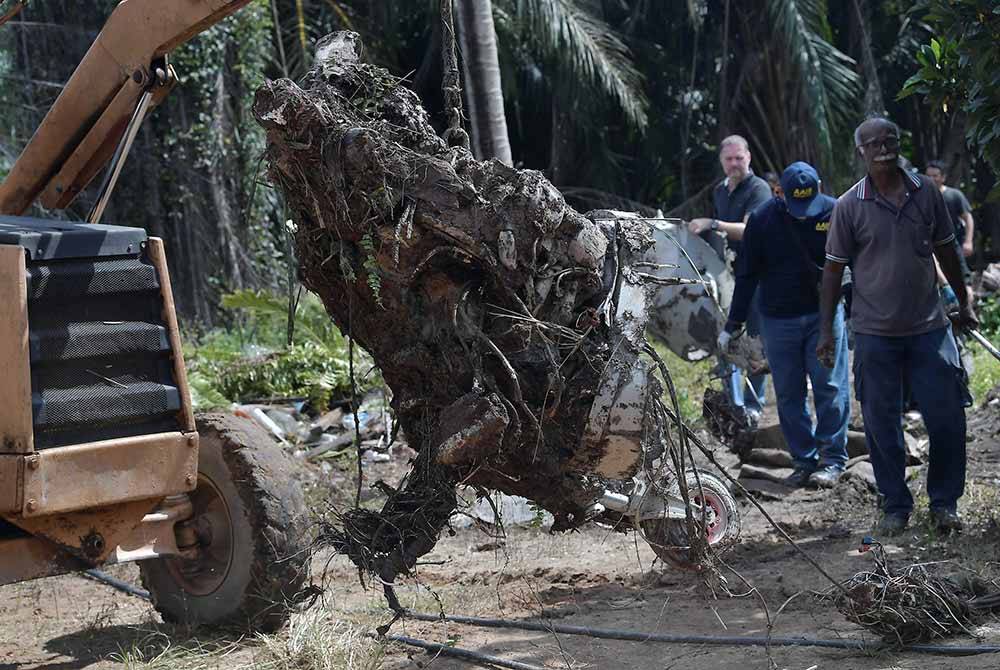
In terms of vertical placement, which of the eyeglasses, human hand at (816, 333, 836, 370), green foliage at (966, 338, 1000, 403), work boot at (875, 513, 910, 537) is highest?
the eyeglasses

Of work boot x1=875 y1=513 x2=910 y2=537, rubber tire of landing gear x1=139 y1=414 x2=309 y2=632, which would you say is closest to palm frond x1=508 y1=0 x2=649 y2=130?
work boot x1=875 y1=513 x2=910 y2=537

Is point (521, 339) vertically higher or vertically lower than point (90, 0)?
lower

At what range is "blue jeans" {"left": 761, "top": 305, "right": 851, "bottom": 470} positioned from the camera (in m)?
8.48

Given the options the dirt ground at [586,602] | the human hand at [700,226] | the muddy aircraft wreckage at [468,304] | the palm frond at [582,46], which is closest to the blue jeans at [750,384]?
the human hand at [700,226]

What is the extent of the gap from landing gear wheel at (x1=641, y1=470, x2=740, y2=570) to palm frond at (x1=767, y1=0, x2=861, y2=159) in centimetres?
1019

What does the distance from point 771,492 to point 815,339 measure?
3.50ft

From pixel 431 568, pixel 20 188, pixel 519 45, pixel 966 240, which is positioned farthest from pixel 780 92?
pixel 20 188

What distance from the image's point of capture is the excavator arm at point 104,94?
572cm

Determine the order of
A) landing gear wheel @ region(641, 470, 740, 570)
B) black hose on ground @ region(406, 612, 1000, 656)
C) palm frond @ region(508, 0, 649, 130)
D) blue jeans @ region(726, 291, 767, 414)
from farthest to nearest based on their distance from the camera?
1. palm frond @ region(508, 0, 649, 130)
2. blue jeans @ region(726, 291, 767, 414)
3. landing gear wheel @ region(641, 470, 740, 570)
4. black hose on ground @ region(406, 612, 1000, 656)

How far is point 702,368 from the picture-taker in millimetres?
12328

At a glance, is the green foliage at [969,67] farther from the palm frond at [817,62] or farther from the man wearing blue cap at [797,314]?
the palm frond at [817,62]

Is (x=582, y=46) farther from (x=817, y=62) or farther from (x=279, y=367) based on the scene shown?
(x=279, y=367)

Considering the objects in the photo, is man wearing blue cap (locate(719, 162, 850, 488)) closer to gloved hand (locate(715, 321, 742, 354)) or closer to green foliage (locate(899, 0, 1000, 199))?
gloved hand (locate(715, 321, 742, 354))

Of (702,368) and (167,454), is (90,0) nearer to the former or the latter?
(702,368)
